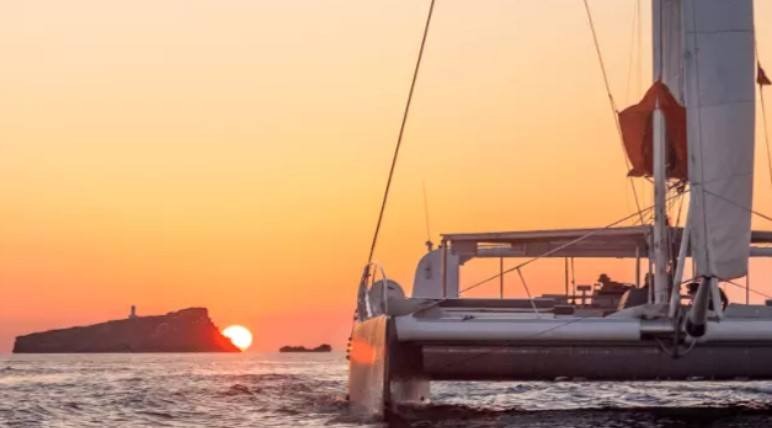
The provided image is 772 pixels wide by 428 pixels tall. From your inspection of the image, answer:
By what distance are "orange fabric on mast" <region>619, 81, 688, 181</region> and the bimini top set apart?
3.56 metres

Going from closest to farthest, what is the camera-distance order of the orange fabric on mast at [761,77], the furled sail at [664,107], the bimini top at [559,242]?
the furled sail at [664,107], the orange fabric on mast at [761,77], the bimini top at [559,242]

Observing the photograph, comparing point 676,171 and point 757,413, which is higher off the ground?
point 676,171

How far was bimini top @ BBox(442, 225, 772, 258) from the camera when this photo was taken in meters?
24.8

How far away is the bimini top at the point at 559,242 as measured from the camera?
2478 cm

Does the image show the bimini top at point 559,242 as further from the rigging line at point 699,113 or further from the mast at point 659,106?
the rigging line at point 699,113

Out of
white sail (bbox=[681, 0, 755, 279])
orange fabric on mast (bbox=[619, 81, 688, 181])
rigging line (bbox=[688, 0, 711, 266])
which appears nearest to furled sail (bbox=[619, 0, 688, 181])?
orange fabric on mast (bbox=[619, 81, 688, 181])

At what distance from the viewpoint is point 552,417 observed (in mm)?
23719

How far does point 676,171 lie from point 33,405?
20.6 m

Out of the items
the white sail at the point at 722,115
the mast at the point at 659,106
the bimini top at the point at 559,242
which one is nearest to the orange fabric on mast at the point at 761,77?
the mast at the point at 659,106

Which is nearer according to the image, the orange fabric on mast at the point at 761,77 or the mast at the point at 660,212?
the mast at the point at 660,212

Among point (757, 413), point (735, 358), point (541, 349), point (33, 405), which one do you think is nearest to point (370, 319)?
point (541, 349)

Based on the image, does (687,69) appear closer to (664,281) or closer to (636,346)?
(664,281)

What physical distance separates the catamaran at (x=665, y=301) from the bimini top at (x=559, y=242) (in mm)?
1349

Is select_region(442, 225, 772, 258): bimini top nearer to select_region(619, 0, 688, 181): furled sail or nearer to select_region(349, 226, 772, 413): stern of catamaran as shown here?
select_region(349, 226, 772, 413): stern of catamaran
